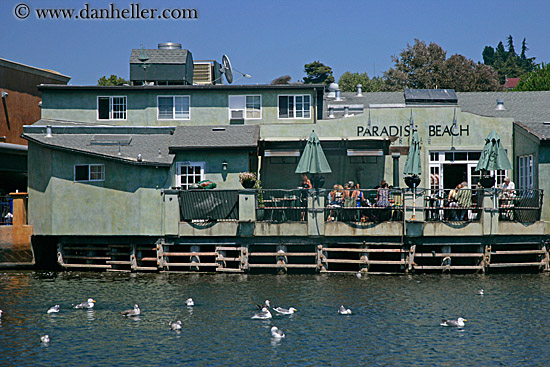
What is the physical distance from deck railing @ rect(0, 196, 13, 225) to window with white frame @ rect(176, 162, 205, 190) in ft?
25.5

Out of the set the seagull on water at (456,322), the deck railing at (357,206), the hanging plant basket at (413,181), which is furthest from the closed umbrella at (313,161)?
the seagull on water at (456,322)

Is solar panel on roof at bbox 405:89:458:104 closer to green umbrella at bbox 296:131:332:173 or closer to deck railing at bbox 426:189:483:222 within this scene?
deck railing at bbox 426:189:483:222

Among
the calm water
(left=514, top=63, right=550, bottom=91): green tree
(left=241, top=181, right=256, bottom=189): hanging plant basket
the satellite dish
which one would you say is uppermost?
(left=514, top=63, right=550, bottom=91): green tree

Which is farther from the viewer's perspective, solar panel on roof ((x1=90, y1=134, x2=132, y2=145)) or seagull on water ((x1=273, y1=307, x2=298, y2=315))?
solar panel on roof ((x1=90, y1=134, x2=132, y2=145))

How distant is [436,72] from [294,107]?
37818 millimetres

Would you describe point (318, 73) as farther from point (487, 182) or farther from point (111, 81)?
point (487, 182)

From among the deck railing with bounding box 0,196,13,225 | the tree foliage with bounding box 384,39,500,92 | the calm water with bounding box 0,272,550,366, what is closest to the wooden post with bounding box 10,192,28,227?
the deck railing with bounding box 0,196,13,225

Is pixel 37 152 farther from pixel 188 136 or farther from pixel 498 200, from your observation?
pixel 498 200

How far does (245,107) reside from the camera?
40094 millimetres

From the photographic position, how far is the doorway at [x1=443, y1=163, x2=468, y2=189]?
38.4 m

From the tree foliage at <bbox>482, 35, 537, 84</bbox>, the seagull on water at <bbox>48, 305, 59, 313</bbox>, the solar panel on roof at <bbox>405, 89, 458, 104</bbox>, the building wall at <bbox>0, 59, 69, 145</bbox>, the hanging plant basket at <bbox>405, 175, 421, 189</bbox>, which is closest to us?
the seagull on water at <bbox>48, 305, 59, 313</bbox>

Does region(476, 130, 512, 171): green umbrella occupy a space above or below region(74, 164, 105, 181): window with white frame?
above

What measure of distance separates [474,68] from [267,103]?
40.6 meters

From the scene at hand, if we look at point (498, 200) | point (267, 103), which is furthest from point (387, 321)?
point (267, 103)
